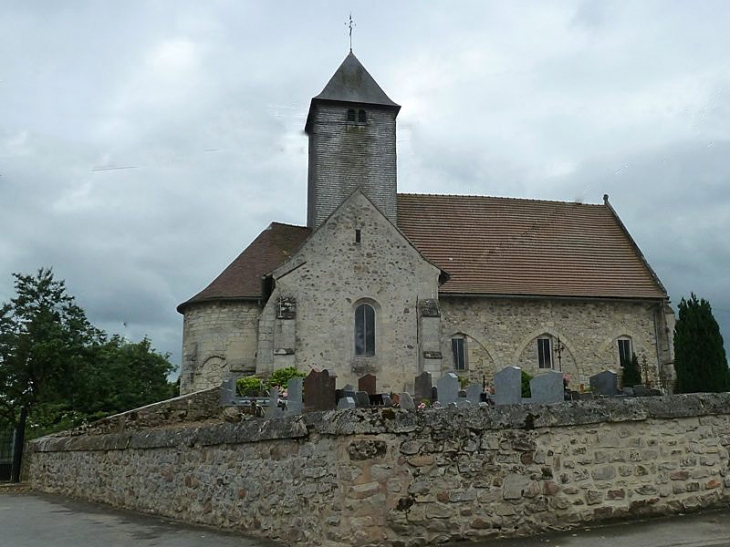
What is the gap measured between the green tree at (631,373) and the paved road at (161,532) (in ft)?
67.2

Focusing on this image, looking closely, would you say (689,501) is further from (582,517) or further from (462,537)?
(462,537)

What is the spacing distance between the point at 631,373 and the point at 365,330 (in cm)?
1113

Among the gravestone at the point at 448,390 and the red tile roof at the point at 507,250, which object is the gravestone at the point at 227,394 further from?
the red tile roof at the point at 507,250

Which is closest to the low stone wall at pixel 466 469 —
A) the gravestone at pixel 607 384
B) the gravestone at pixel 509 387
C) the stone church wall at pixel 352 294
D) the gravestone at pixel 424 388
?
the gravestone at pixel 509 387

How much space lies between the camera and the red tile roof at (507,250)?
2716 centimetres

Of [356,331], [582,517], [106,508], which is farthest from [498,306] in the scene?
[582,517]

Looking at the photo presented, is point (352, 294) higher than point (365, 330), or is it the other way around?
point (352, 294)

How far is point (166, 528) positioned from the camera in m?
9.59

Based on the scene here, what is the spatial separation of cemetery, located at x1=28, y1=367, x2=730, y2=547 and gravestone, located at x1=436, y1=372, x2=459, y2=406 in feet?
10.1

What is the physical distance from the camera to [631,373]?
27.6 metres

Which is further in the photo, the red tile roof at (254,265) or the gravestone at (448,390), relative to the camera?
the red tile roof at (254,265)

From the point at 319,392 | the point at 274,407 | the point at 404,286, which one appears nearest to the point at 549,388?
the point at 319,392

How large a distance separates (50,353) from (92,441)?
411 inches

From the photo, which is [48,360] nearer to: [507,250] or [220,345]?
[220,345]
